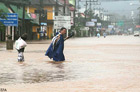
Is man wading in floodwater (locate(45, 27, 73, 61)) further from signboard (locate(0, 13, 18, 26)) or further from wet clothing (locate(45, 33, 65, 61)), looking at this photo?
signboard (locate(0, 13, 18, 26))

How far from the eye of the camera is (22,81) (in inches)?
531

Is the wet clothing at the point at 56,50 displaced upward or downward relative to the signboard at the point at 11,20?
downward

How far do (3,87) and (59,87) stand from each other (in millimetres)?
1362

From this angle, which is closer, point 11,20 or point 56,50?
point 56,50

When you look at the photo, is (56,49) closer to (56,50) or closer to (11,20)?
(56,50)

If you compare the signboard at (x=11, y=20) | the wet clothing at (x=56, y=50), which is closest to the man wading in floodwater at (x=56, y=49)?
the wet clothing at (x=56, y=50)

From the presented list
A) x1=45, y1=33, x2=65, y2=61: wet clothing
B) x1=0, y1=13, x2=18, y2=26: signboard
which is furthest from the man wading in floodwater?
x1=0, y1=13, x2=18, y2=26: signboard

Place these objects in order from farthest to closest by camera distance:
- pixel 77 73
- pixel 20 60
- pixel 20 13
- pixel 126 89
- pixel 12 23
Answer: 1. pixel 20 13
2. pixel 12 23
3. pixel 20 60
4. pixel 77 73
5. pixel 126 89

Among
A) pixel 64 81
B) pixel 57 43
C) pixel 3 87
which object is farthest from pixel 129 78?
pixel 57 43

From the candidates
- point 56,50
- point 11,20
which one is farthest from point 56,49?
point 11,20

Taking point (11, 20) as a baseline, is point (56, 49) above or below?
below

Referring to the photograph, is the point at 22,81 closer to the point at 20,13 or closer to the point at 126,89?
the point at 126,89

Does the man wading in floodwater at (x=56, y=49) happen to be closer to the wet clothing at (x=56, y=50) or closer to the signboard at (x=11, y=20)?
the wet clothing at (x=56, y=50)

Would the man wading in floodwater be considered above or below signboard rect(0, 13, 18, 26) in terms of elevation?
below
